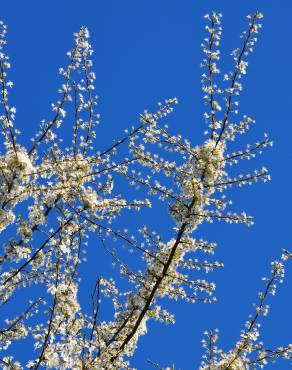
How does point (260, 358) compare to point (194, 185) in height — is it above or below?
below

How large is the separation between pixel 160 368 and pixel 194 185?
342cm

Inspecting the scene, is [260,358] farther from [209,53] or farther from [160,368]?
[209,53]

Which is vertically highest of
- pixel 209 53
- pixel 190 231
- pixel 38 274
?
pixel 209 53

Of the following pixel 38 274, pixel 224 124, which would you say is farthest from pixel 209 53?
pixel 38 274

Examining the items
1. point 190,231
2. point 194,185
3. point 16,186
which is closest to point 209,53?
point 194,185

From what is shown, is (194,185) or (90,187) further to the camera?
(90,187)

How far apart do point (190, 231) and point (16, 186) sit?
2620 mm

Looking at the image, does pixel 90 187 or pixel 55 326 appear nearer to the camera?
pixel 55 326

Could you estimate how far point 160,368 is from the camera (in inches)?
382

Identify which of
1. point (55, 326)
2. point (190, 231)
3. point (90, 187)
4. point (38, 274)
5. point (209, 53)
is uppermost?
point (209, 53)

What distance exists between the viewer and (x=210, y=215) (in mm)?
8305

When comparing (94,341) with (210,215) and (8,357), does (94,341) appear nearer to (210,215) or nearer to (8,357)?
(8,357)

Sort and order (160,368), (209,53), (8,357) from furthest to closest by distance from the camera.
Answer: (160,368), (209,53), (8,357)

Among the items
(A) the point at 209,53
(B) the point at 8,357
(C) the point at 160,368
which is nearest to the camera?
(B) the point at 8,357
